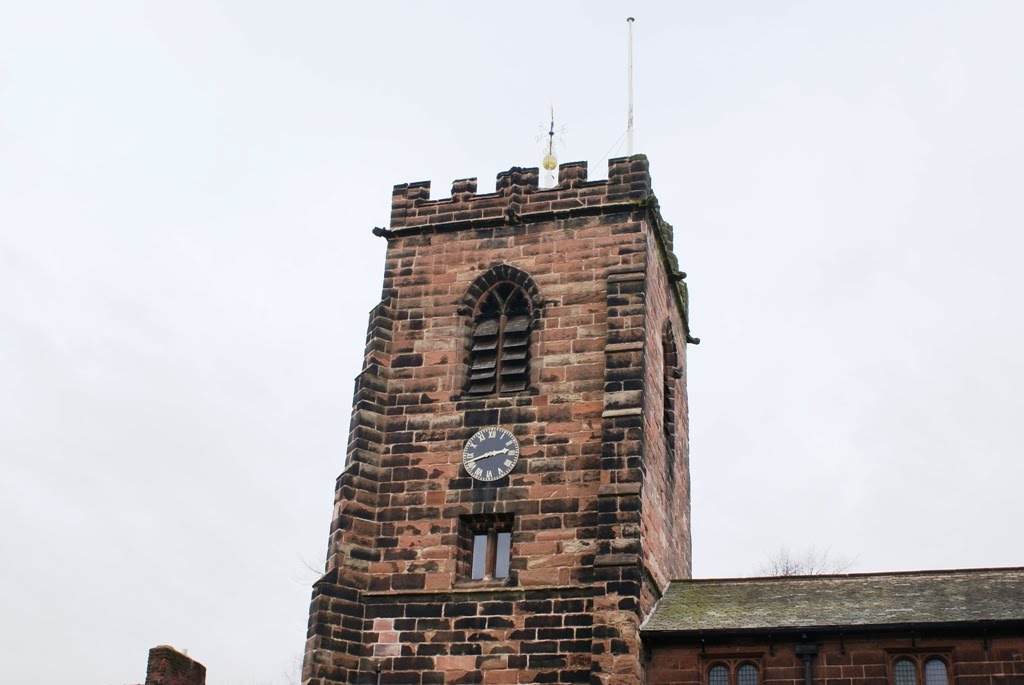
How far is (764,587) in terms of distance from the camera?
2197 cm

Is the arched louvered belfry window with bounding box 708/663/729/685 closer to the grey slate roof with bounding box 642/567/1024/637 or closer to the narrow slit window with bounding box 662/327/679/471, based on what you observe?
the grey slate roof with bounding box 642/567/1024/637

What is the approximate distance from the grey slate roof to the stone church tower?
2.80ft

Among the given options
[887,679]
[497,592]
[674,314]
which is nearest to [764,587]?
[887,679]

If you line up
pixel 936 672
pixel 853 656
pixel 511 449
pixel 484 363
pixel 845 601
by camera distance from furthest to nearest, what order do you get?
pixel 484 363 → pixel 511 449 → pixel 845 601 → pixel 853 656 → pixel 936 672

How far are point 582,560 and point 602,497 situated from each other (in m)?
1.13

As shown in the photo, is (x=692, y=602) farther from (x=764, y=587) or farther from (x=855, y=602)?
(x=855, y=602)

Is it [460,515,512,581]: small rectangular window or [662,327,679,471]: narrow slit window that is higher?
[662,327,679,471]: narrow slit window

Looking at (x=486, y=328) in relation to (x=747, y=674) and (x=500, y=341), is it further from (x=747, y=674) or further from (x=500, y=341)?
(x=747, y=674)

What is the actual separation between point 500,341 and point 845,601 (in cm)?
793

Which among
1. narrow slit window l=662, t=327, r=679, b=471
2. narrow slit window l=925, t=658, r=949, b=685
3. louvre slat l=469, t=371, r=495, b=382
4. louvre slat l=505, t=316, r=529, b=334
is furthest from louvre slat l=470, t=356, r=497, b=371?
narrow slit window l=925, t=658, r=949, b=685

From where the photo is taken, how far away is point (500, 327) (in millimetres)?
24109

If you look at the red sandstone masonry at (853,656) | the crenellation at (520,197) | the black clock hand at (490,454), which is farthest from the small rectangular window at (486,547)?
the crenellation at (520,197)

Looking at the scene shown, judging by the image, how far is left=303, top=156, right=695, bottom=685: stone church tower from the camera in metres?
20.9

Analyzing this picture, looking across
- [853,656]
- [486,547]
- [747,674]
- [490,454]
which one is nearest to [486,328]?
[490,454]
